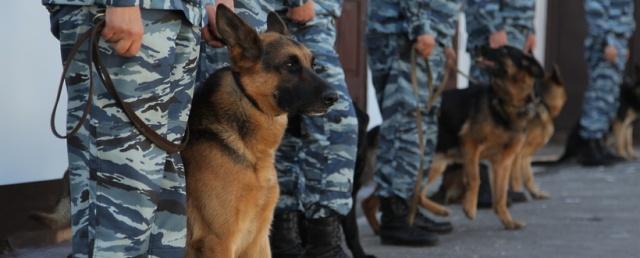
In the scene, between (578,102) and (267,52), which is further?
(578,102)

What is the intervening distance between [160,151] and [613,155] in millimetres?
8573

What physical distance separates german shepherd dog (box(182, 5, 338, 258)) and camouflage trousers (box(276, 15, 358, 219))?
2.45 ft

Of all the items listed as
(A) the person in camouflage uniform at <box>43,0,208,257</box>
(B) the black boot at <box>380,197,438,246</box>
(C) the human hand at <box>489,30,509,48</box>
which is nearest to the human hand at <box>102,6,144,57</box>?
(A) the person in camouflage uniform at <box>43,0,208,257</box>

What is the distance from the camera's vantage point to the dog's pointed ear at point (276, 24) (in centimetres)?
387

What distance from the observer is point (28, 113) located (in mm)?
5145

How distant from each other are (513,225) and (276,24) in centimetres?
307

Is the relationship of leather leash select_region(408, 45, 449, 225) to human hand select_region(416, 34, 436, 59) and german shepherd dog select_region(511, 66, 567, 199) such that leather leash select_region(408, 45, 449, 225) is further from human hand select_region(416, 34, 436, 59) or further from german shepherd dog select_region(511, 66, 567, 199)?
german shepherd dog select_region(511, 66, 567, 199)

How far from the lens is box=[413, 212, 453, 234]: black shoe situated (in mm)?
6129

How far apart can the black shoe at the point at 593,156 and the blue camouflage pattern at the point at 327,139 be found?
6.47 metres

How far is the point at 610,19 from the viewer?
10.1 metres

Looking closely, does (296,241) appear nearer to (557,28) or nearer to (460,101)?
(460,101)

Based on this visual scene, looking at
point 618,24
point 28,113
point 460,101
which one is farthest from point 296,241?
point 618,24

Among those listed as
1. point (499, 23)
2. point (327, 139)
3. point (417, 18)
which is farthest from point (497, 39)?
point (327, 139)

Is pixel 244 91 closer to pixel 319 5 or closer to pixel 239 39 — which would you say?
pixel 239 39
